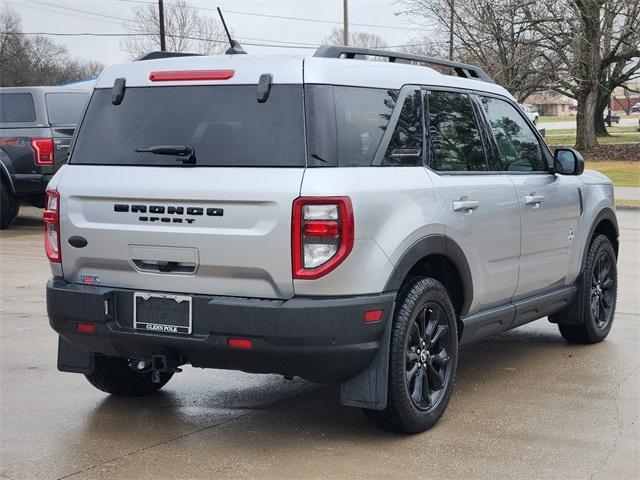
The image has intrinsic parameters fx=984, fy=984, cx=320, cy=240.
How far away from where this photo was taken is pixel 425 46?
39594 mm

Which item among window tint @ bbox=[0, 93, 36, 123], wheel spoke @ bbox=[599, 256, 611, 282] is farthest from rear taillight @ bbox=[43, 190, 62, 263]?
window tint @ bbox=[0, 93, 36, 123]

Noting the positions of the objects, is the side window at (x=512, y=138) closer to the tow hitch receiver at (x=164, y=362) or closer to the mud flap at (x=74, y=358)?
the tow hitch receiver at (x=164, y=362)

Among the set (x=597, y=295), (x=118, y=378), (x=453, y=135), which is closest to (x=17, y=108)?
(x=118, y=378)

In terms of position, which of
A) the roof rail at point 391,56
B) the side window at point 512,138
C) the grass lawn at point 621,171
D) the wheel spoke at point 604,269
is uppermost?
the roof rail at point 391,56

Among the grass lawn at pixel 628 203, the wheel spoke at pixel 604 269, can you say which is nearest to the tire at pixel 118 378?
the wheel spoke at pixel 604 269

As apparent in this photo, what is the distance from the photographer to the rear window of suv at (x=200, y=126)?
4.67 meters

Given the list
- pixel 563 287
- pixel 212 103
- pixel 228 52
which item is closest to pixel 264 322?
pixel 212 103

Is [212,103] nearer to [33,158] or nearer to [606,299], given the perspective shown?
[606,299]

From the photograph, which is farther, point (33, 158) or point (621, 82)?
point (621, 82)

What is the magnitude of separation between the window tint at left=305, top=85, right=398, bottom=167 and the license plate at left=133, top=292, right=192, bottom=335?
0.93m

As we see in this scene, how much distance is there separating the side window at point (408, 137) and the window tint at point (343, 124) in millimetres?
100

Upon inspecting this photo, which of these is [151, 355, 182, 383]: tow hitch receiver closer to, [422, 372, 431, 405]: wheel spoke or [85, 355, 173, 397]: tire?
[85, 355, 173, 397]: tire

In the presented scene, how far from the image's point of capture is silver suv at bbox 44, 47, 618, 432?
4.54 m

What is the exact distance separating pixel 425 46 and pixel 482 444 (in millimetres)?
35923
